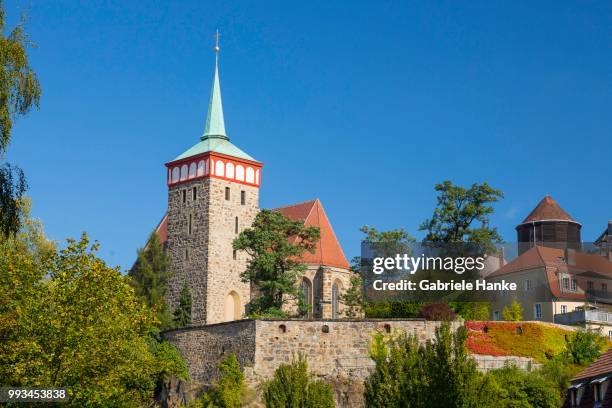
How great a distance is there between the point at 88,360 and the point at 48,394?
228cm

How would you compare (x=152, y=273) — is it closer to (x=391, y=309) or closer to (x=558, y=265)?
(x=391, y=309)

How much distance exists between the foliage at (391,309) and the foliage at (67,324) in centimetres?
2043

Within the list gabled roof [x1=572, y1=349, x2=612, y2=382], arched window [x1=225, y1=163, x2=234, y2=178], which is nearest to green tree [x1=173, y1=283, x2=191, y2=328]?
arched window [x1=225, y1=163, x2=234, y2=178]

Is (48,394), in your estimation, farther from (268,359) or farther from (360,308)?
(360,308)

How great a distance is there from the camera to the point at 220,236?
2434 inches

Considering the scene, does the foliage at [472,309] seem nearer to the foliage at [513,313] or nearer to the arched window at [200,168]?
the foliage at [513,313]

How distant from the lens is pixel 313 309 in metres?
62.1

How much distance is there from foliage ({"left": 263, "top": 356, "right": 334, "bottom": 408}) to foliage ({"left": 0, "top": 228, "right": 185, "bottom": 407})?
4378 mm

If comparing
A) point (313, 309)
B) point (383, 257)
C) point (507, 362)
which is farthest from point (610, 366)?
point (313, 309)

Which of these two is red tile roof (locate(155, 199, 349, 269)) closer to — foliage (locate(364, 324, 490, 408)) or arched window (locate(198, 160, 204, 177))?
arched window (locate(198, 160, 204, 177))

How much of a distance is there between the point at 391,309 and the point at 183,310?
464 inches

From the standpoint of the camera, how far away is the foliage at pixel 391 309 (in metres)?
53.3

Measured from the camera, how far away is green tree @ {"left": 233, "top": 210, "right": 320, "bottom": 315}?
54906 mm

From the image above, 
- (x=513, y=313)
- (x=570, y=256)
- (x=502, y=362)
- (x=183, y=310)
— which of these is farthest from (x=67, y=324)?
(x=570, y=256)
